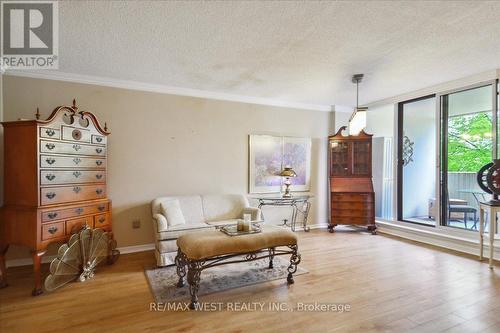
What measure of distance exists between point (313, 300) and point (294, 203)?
2504 mm

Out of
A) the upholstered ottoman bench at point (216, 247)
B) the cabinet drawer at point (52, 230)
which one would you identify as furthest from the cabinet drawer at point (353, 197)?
the cabinet drawer at point (52, 230)

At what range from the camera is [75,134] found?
3.02 meters

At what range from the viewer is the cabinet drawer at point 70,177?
271cm

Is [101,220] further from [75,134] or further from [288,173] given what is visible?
[288,173]

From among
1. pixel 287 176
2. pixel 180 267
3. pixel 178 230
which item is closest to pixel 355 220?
pixel 287 176

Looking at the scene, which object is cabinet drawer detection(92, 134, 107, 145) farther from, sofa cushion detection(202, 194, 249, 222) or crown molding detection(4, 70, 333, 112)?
sofa cushion detection(202, 194, 249, 222)

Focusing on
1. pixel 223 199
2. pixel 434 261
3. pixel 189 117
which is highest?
pixel 189 117

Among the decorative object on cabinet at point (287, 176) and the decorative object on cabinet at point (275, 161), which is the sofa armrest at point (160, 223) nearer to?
the decorative object on cabinet at point (275, 161)

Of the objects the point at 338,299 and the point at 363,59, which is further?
the point at 363,59

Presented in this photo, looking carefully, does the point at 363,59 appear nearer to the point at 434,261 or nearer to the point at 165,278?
the point at 434,261

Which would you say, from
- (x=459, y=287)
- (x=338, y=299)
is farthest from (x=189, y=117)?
(x=459, y=287)

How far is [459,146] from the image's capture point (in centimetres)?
419

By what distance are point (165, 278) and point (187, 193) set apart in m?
1.57

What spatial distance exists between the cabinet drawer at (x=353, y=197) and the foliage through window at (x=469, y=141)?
1.34 m
